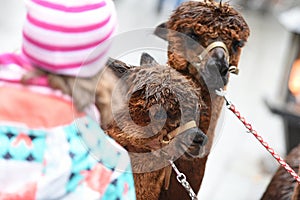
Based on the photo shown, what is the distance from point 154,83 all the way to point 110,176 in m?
0.23

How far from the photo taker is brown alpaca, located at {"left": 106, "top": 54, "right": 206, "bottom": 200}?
54.2 inches

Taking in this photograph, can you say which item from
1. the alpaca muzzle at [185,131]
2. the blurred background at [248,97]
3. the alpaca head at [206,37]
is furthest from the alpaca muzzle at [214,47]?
the blurred background at [248,97]

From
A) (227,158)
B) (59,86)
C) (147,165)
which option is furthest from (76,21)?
(227,158)

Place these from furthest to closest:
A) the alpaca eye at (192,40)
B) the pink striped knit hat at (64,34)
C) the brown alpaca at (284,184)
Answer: the brown alpaca at (284,184) < the alpaca eye at (192,40) < the pink striped knit hat at (64,34)

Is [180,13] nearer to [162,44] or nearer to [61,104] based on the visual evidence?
[162,44]

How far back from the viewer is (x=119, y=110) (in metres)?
1.40

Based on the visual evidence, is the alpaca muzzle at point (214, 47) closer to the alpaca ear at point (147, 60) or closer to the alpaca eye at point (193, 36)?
the alpaca eye at point (193, 36)

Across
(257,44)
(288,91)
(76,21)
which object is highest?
(76,21)

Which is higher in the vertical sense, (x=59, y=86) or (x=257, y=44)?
(x=59, y=86)

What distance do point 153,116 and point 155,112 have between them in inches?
0.5

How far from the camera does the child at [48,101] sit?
118 centimetres

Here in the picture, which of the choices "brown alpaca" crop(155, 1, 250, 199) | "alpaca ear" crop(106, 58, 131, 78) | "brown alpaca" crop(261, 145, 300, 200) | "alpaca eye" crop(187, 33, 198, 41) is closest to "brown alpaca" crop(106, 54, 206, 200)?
"alpaca ear" crop(106, 58, 131, 78)

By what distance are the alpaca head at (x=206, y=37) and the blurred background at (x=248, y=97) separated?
2.48 ft

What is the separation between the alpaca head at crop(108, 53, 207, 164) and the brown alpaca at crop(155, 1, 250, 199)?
0.11 m
